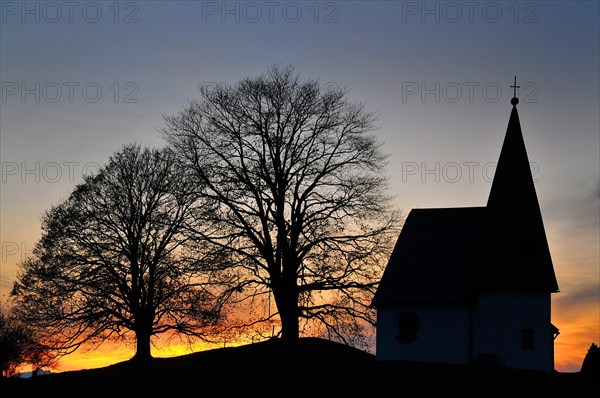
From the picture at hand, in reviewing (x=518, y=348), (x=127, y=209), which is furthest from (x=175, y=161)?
(x=518, y=348)

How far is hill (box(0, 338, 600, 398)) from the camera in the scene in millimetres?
36250

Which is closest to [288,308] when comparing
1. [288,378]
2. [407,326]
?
[407,326]

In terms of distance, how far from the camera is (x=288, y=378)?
39594mm

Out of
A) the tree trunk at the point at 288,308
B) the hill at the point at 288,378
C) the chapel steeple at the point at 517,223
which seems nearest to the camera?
the hill at the point at 288,378

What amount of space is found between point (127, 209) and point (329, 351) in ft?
47.6

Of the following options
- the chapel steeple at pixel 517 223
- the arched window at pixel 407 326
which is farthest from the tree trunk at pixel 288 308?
the chapel steeple at pixel 517 223

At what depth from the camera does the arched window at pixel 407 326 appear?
1740 inches

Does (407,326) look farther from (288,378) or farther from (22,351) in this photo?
(22,351)

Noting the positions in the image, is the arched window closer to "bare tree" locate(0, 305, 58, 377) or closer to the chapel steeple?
the chapel steeple

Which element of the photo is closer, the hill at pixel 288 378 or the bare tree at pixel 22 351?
the hill at pixel 288 378

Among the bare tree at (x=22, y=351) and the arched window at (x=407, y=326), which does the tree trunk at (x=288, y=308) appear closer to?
the arched window at (x=407, y=326)

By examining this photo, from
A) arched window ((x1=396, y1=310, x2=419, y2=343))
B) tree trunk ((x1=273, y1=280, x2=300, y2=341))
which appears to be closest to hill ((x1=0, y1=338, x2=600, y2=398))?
tree trunk ((x1=273, y1=280, x2=300, y2=341))

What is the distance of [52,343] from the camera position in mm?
50781

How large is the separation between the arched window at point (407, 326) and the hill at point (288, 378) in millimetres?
2874
